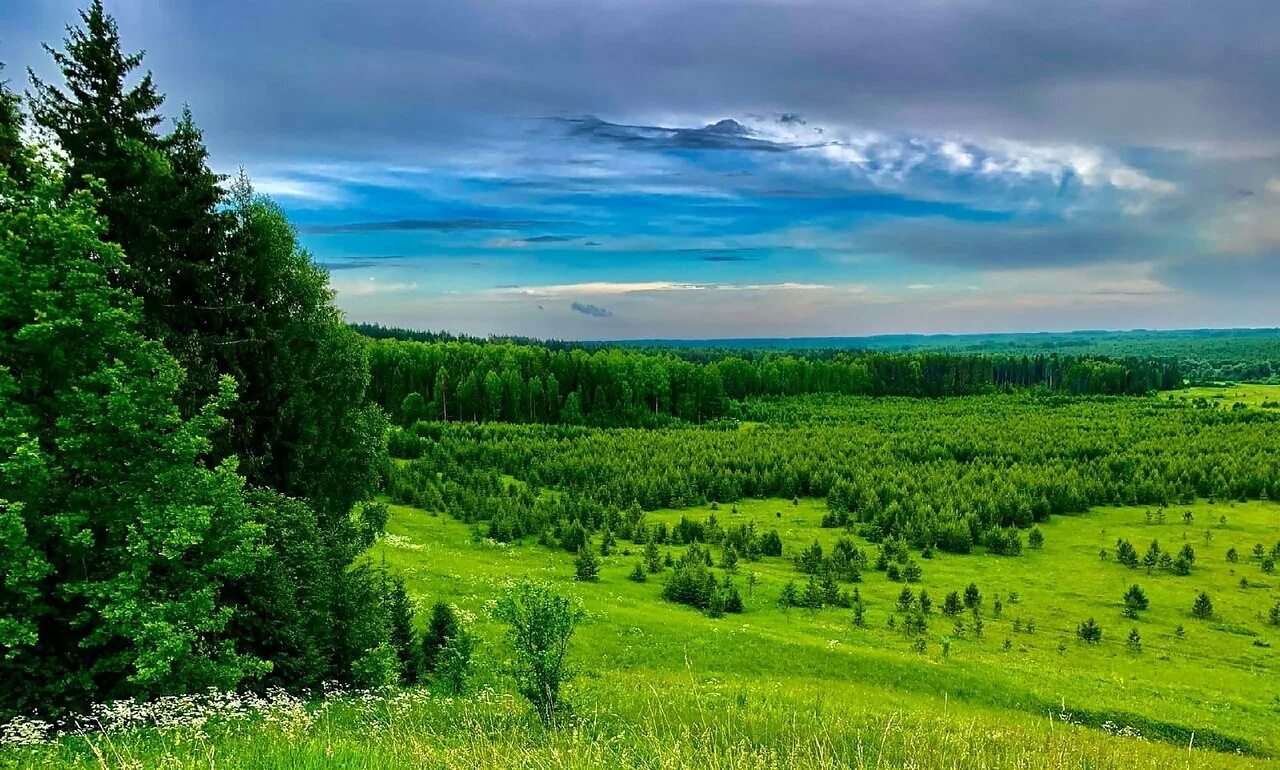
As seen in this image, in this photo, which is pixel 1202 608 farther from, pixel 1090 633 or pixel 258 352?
pixel 258 352

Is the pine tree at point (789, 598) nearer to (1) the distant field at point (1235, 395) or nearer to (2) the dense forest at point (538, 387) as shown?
(2) the dense forest at point (538, 387)

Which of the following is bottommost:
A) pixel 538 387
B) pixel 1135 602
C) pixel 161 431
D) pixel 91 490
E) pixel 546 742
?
pixel 1135 602

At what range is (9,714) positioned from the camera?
13.6m

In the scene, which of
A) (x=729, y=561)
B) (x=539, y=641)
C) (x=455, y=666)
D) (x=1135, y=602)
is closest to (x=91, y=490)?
(x=539, y=641)

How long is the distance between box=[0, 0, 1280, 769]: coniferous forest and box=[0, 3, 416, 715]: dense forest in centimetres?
9

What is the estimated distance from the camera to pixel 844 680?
92.7ft

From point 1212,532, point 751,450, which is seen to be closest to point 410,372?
point 751,450

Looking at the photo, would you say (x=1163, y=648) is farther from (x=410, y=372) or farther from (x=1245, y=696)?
(x=410, y=372)

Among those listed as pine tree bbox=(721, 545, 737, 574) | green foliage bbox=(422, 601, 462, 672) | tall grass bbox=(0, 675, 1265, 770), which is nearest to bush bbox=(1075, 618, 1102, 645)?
tall grass bbox=(0, 675, 1265, 770)

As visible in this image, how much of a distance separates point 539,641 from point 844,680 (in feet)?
59.0

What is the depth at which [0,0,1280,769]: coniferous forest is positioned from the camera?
13023mm

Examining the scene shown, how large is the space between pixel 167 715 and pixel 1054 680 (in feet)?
101

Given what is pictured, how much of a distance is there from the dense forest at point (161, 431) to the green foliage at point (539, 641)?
20.2 feet

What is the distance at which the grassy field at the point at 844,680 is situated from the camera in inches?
390
